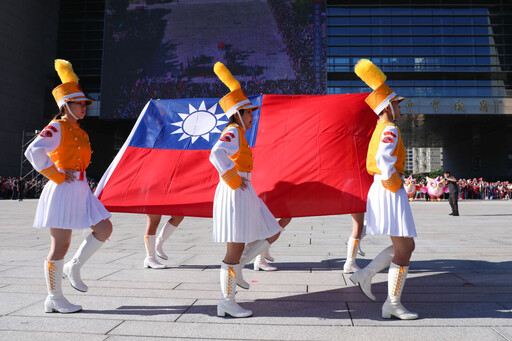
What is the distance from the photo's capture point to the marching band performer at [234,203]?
3.41 m

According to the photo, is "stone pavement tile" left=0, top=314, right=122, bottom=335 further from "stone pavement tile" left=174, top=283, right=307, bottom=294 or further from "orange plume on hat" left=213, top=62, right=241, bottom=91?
"orange plume on hat" left=213, top=62, right=241, bottom=91

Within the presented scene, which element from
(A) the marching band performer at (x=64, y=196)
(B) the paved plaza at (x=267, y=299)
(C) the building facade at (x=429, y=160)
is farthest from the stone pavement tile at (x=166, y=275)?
(C) the building facade at (x=429, y=160)

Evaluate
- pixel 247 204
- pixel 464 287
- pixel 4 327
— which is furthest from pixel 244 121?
pixel 464 287

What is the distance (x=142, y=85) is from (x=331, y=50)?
2171cm

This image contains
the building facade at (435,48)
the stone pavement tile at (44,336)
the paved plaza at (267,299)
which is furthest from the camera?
the building facade at (435,48)

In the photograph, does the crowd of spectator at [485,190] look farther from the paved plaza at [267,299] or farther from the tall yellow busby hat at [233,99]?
the tall yellow busby hat at [233,99]

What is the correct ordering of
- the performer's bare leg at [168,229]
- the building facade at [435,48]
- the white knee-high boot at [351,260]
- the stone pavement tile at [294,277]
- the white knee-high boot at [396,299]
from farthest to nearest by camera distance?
1. the building facade at [435,48]
2. the performer's bare leg at [168,229]
3. the white knee-high boot at [351,260]
4. the stone pavement tile at [294,277]
5. the white knee-high boot at [396,299]

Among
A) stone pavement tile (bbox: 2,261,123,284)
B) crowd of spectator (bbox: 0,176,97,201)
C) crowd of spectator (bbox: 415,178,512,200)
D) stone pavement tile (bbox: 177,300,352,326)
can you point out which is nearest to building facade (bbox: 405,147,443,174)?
crowd of spectator (bbox: 415,178,512,200)

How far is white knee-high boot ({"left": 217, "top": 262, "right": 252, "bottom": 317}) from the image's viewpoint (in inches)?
133

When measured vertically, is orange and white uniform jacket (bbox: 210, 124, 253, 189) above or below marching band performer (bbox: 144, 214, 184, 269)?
above

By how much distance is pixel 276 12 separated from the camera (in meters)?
37.7

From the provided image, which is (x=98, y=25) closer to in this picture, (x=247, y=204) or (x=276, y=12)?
(x=276, y=12)

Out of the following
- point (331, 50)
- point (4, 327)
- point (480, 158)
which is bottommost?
point (4, 327)

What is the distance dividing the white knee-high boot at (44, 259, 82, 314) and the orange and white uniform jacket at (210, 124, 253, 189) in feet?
5.48
